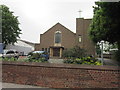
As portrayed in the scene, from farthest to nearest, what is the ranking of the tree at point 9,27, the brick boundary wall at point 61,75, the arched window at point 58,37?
the arched window at point 58,37 → the tree at point 9,27 → the brick boundary wall at point 61,75

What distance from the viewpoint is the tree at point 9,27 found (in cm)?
2764

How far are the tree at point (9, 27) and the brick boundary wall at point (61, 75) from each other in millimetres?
21797

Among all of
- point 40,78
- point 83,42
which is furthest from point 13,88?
point 83,42

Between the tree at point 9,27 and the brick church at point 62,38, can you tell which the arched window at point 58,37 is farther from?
the tree at point 9,27

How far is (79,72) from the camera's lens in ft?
20.7

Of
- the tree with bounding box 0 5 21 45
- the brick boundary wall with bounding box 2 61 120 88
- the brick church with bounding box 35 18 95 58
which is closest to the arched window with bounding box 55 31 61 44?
the brick church with bounding box 35 18 95 58

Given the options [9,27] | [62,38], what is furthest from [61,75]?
[62,38]

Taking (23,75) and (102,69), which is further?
(23,75)

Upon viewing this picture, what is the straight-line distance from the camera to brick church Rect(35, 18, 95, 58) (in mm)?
30422

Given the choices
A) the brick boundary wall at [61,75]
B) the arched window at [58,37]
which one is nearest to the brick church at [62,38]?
the arched window at [58,37]

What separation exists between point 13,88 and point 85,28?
2623cm

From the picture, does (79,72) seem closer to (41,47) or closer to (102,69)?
(102,69)

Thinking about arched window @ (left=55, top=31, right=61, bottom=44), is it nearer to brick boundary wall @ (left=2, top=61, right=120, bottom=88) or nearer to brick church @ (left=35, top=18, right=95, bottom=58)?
brick church @ (left=35, top=18, right=95, bottom=58)

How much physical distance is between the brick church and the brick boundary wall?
22.7 metres
